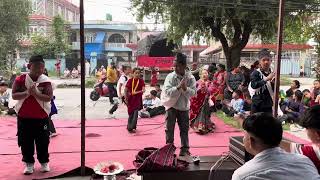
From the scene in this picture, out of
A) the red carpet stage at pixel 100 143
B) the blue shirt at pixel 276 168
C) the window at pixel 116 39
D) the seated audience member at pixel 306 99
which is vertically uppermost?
the window at pixel 116 39

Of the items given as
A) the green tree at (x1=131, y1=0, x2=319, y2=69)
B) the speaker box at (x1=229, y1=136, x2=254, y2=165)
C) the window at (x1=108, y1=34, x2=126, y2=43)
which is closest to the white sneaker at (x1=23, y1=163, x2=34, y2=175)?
the speaker box at (x1=229, y1=136, x2=254, y2=165)

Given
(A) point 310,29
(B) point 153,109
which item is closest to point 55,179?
(B) point 153,109

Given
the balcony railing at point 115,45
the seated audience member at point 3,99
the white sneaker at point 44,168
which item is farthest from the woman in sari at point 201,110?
the balcony railing at point 115,45

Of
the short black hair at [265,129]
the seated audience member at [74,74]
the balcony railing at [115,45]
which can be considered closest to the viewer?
the short black hair at [265,129]

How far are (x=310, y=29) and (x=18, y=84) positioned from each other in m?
14.6

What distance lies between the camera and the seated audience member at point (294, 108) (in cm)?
1038

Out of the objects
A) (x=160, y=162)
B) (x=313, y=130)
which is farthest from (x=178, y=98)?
(x=313, y=130)

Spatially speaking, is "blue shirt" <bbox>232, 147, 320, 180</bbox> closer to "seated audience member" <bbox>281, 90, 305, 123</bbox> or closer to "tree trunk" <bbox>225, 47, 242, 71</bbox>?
"seated audience member" <bbox>281, 90, 305, 123</bbox>

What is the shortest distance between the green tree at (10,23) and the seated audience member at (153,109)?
48.6 feet

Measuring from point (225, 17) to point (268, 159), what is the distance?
14.4m

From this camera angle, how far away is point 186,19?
1656cm

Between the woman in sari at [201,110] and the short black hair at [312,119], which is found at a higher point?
the short black hair at [312,119]

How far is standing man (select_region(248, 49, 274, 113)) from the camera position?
567 centimetres

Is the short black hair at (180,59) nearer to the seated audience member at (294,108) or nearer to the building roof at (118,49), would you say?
the seated audience member at (294,108)
